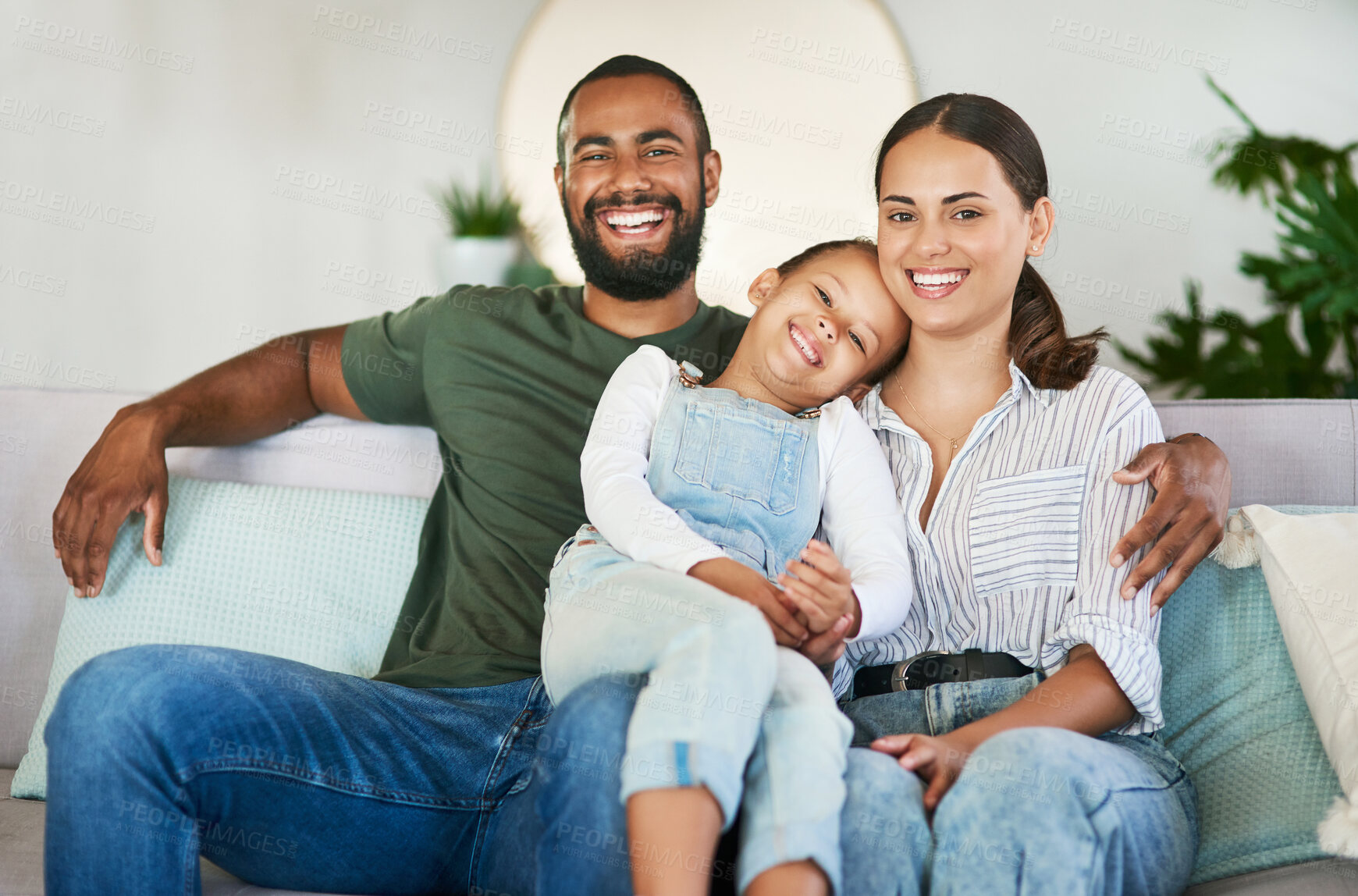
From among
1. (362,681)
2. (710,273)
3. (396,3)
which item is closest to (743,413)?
(362,681)

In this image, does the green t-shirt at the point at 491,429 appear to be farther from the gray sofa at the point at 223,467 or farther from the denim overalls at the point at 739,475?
the denim overalls at the point at 739,475

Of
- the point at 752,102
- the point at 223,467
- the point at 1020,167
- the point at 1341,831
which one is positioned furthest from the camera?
the point at 752,102

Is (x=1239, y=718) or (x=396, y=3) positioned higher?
(x=396, y=3)

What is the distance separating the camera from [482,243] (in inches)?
130

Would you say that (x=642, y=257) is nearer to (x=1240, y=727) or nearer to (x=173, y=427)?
(x=173, y=427)

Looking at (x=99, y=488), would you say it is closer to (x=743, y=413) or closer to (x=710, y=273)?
(x=743, y=413)

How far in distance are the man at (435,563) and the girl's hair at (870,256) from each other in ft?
0.72

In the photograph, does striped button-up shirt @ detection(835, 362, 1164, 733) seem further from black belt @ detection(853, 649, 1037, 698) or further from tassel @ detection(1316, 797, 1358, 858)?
tassel @ detection(1316, 797, 1358, 858)

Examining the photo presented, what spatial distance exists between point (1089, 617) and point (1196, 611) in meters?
0.28

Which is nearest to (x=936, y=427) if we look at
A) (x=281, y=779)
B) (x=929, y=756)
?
(x=929, y=756)

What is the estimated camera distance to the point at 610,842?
944 mm

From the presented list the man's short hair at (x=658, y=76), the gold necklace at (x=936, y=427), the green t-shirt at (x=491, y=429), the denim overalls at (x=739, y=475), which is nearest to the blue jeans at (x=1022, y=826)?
the denim overalls at (x=739, y=475)

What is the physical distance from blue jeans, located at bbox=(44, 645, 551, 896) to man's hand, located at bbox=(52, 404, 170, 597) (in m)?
0.51

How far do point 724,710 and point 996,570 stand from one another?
55 centimetres
